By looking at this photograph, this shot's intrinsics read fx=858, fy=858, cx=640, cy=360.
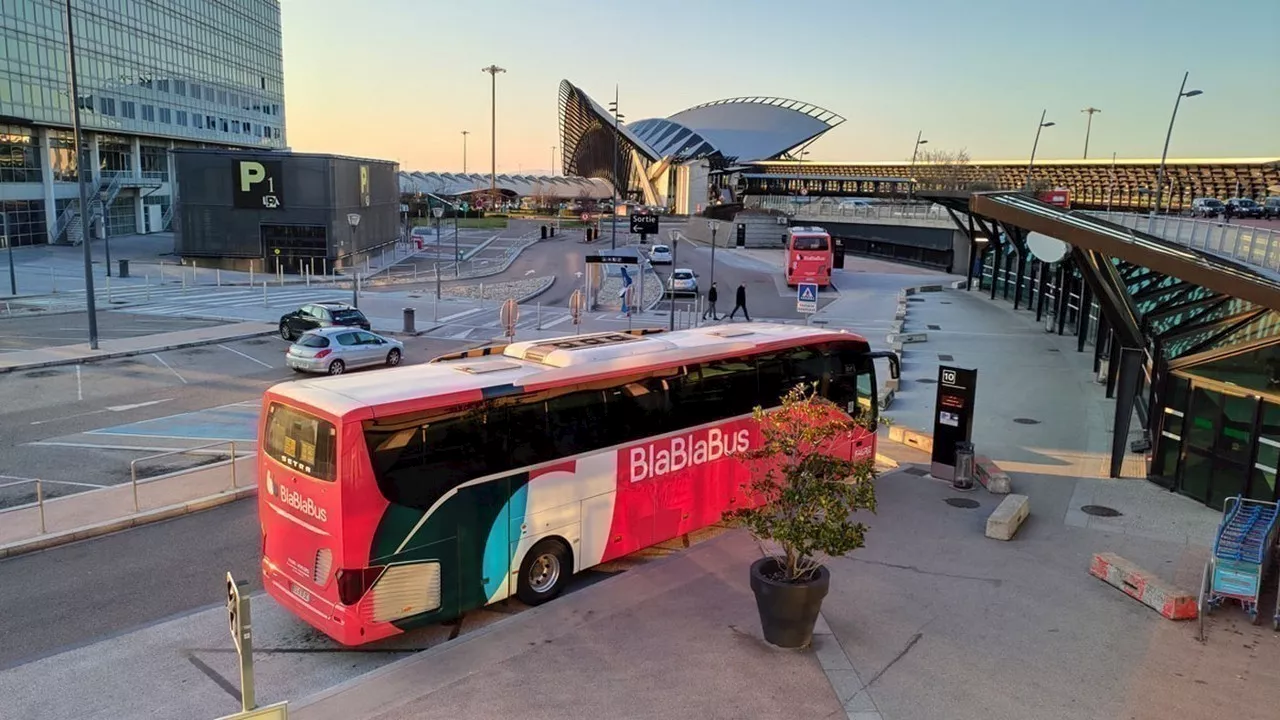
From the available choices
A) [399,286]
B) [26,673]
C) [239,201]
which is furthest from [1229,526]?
[239,201]

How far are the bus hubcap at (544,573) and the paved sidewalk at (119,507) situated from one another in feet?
21.7

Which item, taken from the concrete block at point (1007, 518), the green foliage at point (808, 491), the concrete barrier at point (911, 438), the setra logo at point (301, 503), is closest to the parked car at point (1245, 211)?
the concrete barrier at point (911, 438)

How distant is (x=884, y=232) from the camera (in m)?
73.5

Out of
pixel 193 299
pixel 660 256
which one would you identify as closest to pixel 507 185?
pixel 660 256

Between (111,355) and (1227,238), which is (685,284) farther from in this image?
(1227,238)

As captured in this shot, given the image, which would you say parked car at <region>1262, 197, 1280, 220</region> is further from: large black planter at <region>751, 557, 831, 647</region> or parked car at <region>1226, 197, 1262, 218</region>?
large black planter at <region>751, 557, 831, 647</region>

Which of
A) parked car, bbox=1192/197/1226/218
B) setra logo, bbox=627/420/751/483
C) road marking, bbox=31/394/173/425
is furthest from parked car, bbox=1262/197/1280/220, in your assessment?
road marking, bbox=31/394/173/425

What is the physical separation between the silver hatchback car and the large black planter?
19509 mm

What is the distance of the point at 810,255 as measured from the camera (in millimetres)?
50125

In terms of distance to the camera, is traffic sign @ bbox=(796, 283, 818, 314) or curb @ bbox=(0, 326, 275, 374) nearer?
traffic sign @ bbox=(796, 283, 818, 314)

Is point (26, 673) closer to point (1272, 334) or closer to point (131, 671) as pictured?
point (131, 671)

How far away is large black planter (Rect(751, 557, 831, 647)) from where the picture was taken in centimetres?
915

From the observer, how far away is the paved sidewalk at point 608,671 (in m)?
8.17

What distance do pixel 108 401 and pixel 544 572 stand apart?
650 inches
